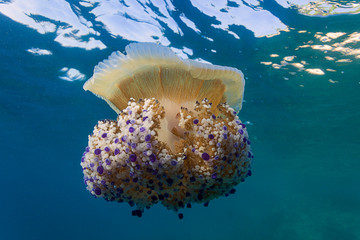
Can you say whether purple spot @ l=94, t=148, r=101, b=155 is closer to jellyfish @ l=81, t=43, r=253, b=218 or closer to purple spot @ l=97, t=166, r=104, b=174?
jellyfish @ l=81, t=43, r=253, b=218

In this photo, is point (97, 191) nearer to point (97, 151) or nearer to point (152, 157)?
point (97, 151)

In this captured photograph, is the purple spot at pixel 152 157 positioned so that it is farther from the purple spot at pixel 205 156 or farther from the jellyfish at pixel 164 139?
the purple spot at pixel 205 156

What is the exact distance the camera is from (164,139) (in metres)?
2.24

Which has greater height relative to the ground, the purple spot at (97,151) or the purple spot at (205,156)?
the purple spot at (205,156)

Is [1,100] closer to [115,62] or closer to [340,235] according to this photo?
[115,62]

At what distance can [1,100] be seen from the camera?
65.4 feet

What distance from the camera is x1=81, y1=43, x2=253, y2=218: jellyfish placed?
77.5 inches

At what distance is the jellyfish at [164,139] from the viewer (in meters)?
1.97

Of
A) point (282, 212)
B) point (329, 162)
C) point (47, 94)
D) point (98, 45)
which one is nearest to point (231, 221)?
point (282, 212)

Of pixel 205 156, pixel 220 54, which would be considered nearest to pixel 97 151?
pixel 205 156

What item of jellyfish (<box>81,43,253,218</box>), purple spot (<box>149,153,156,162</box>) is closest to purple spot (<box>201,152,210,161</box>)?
jellyfish (<box>81,43,253,218</box>)

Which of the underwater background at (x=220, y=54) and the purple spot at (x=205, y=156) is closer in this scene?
the purple spot at (x=205, y=156)

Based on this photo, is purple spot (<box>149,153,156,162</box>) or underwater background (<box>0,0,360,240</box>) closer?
purple spot (<box>149,153,156,162</box>)

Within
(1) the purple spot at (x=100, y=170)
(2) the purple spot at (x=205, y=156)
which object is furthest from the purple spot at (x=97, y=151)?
(2) the purple spot at (x=205, y=156)
